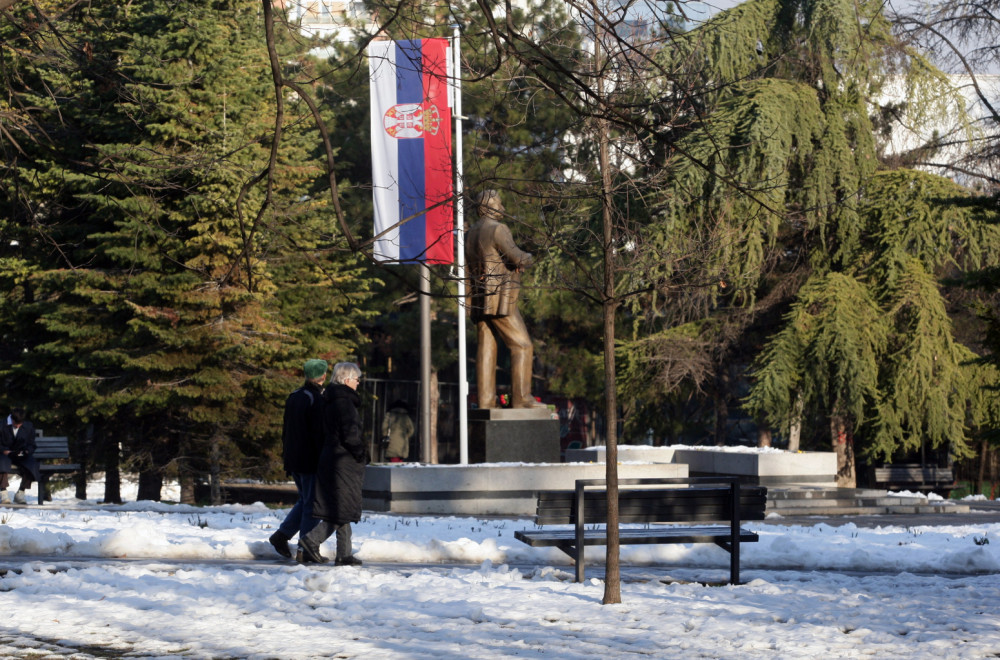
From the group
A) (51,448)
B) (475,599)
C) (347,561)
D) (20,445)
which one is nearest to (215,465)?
(51,448)

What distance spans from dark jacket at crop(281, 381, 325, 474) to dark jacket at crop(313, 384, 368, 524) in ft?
1.02

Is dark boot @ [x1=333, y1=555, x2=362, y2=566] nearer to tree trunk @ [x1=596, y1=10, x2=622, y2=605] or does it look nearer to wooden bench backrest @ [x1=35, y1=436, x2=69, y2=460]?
tree trunk @ [x1=596, y1=10, x2=622, y2=605]

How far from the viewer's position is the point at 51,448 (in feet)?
68.0

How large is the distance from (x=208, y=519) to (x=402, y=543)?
3.47m

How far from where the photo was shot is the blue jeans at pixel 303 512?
9.29 metres

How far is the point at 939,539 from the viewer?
11414mm

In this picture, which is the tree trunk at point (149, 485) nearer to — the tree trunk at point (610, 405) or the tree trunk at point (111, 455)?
the tree trunk at point (111, 455)

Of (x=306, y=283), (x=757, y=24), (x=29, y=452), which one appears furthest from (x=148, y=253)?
(x=757, y=24)

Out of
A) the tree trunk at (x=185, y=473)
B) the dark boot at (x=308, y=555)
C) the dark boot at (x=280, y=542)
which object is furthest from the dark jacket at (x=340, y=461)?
the tree trunk at (x=185, y=473)

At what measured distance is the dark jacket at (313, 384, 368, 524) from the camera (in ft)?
29.2

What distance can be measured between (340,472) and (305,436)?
55 centimetres

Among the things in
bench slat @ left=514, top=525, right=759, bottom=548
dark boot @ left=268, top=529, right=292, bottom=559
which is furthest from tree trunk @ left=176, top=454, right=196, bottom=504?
bench slat @ left=514, top=525, right=759, bottom=548

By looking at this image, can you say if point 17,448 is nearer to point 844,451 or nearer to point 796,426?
point 796,426

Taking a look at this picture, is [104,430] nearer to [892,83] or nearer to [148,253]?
[148,253]
